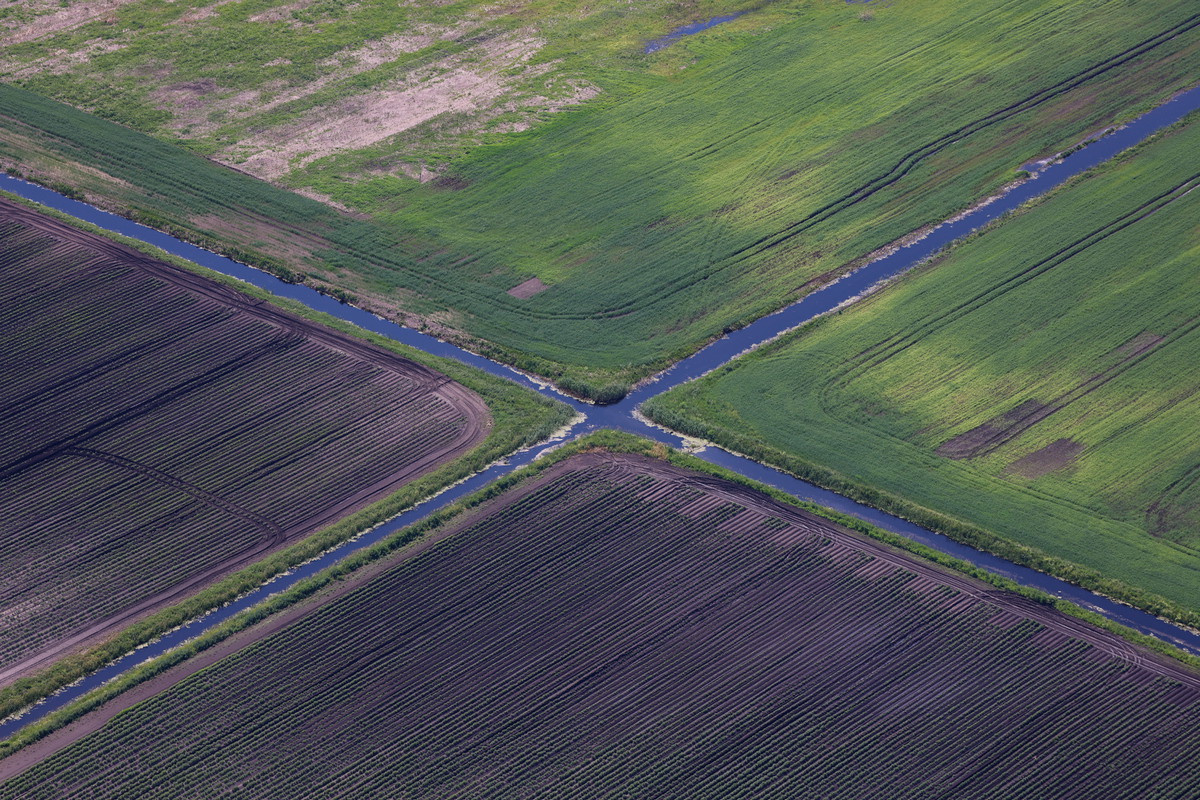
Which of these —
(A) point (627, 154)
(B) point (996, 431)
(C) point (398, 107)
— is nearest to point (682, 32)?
(A) point (627, 154)

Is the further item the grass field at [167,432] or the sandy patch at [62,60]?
the sandy patch at [62,60]

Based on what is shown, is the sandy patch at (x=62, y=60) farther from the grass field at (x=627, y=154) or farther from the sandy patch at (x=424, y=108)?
the sandy patch at (x=424, y=108)

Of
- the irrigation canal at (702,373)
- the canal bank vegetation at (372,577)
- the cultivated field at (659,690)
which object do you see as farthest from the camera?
the irrigation canal at (702,373)

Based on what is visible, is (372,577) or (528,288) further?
(528,288)

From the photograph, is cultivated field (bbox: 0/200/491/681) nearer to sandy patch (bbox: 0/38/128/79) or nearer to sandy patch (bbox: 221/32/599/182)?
sandy patch (bbox: 221/32/599/182)

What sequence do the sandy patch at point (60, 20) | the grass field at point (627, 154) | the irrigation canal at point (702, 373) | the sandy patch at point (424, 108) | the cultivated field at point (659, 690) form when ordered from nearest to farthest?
the cultivated field at point (659, 690) → the irrigation canal at point (702, 373) → the grass field at point (627, 154) → the sandy patch at point (424, 108) → the sandy patch at point (60, 20)

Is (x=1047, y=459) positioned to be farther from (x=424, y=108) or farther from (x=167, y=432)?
(x=424, y=108)

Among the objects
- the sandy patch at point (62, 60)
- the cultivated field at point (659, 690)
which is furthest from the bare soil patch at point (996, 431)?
the sandy patch at point (62, 60)

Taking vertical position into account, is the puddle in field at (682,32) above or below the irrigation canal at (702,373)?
above
